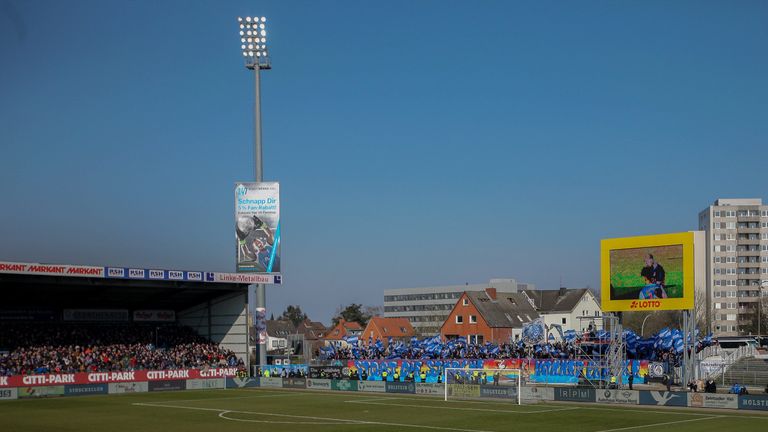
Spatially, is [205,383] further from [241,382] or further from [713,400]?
[713,400]

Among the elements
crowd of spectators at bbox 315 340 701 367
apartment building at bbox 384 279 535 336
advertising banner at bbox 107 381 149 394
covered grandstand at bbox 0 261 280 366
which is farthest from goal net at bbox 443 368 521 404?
apartment building at bbox 384 279 535 336

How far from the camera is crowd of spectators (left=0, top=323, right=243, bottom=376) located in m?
62.6

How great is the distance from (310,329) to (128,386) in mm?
117034

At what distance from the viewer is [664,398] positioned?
1759 inches

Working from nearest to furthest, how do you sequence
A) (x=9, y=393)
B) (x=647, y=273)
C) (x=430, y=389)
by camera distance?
(x=647, y=273)
(x=9, y=393)
(x=430, y=389)

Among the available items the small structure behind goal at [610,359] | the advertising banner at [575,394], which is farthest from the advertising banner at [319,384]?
the advertising banner at [575,394]

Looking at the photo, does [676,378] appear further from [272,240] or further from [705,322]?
[705,322]

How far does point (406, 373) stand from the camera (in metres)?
66.5

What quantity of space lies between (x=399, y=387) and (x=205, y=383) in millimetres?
16199

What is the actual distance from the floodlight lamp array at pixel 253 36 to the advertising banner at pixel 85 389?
26611mm

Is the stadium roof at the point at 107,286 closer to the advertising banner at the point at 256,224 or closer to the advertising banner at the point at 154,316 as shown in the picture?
the advertising banner at the point at 154,316

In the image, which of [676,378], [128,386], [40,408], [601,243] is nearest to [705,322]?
[676,378]

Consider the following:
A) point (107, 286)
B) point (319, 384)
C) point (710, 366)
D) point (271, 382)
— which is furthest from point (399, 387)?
point (107, 286)

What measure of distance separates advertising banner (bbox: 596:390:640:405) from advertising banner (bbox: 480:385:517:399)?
4.67m
